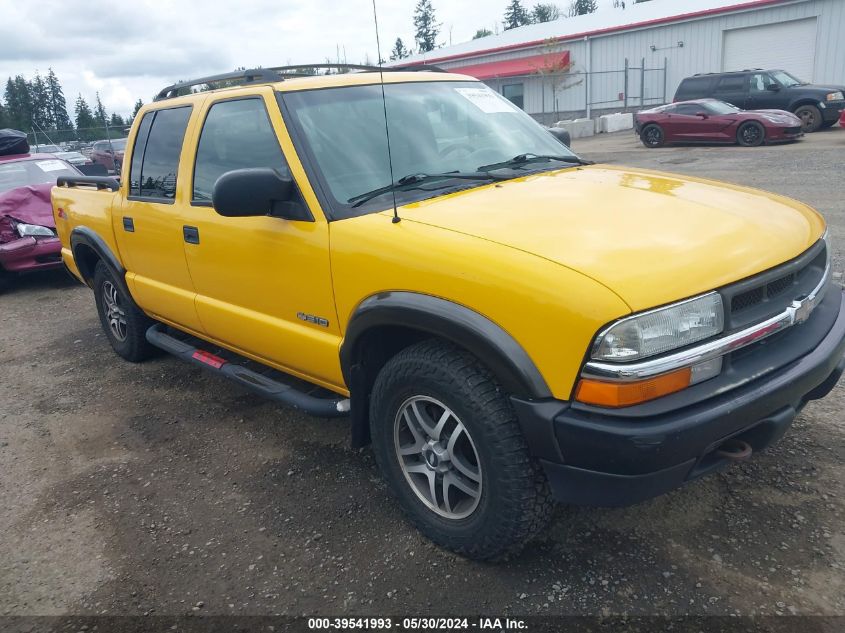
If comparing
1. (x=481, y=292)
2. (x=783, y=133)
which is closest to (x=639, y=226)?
(x=481, y=292)

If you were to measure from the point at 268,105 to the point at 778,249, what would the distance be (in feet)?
7.84

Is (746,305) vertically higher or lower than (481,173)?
lower

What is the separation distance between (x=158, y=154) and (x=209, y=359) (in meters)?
1.37

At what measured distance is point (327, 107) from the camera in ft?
11.0

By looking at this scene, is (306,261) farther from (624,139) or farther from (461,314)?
(624,139)

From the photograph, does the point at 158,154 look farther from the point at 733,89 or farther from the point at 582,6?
the point at 582,6

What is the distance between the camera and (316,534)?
122 inches

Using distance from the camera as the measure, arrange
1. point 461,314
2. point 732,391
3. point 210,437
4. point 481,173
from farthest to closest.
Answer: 1. point 210,437
2. point 481,173
3. point 461,314
4. point 732,391

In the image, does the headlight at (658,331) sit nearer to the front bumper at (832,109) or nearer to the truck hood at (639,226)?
the truck hood at (639,226)

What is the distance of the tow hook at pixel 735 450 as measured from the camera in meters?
2.35

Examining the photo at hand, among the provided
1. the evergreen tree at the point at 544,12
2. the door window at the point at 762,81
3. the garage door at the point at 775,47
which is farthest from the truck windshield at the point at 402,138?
the evergreen tree at the point at 544,12

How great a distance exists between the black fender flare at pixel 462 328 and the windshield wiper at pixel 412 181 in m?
0.54

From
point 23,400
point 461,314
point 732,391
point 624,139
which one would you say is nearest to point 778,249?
point 732,391

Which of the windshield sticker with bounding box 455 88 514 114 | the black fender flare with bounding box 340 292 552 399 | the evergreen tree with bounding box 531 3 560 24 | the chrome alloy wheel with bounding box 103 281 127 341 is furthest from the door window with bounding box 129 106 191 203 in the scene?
the evergreen tree with bounding box 531 3 560 24
